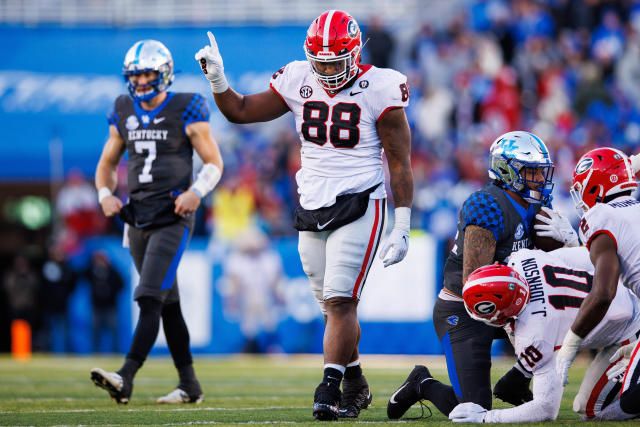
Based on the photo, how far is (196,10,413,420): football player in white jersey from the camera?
509 cm

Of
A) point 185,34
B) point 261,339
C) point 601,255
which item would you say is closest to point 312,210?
point 601,255

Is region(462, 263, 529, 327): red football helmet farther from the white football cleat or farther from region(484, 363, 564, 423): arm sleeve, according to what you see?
the white football cleat

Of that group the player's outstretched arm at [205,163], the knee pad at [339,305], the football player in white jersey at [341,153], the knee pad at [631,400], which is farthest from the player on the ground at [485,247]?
the player's outstretched arm at [205,163]

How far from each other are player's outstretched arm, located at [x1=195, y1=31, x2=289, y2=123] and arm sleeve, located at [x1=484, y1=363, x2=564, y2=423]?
2.00 metres

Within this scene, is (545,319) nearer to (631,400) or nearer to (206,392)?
(631,400)

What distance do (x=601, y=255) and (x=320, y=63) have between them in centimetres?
172

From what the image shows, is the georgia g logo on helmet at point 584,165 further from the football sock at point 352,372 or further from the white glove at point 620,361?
the football sock at point 352,372

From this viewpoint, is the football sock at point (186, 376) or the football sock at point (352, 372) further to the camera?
the football sock at point (186, 376)

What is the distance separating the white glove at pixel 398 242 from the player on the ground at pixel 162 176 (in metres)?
1.56

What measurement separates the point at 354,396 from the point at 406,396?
0.46 m

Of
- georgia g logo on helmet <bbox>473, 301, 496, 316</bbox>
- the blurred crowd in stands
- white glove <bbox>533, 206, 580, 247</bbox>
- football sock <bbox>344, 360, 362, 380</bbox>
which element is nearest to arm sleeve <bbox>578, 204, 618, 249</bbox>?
white glove <bbox>533, 206, 580, 247</bbox>

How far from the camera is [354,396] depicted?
17.7 feet

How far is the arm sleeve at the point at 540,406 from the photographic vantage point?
4477mm

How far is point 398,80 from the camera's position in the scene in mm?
5227
